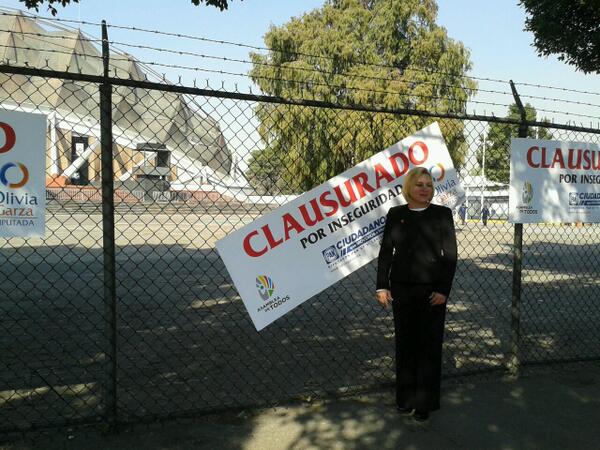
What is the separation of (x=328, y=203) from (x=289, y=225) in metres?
0.33

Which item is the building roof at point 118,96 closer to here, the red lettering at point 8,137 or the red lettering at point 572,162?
the red lettering at point 8,137

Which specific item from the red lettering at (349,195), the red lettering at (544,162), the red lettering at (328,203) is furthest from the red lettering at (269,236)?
the red lettering at (544,162)

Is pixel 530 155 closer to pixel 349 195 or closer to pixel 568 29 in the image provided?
pixel 349 195

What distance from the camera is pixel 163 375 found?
4.64 meters

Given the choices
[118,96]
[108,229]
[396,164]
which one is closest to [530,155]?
[396,164]

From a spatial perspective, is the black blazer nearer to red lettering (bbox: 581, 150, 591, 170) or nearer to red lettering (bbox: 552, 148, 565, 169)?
red lettering (bbox: 552, 148, 565, 169)

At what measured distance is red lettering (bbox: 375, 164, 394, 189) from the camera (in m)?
4.05

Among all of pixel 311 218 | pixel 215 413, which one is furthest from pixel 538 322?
pixel 215 413

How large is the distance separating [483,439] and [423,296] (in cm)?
95

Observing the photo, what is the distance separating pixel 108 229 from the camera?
133 inches

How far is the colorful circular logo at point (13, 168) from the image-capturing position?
3.04m

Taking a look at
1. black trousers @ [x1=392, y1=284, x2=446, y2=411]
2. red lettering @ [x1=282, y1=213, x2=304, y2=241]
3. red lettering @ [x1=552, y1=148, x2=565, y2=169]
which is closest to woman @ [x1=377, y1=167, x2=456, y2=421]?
black trousers @ [x1=392, y1=284, x2=446, y2=411]

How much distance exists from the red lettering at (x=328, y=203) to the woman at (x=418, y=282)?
403 mm

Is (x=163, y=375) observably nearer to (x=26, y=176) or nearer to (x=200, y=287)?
(x=26, y=176)
